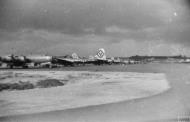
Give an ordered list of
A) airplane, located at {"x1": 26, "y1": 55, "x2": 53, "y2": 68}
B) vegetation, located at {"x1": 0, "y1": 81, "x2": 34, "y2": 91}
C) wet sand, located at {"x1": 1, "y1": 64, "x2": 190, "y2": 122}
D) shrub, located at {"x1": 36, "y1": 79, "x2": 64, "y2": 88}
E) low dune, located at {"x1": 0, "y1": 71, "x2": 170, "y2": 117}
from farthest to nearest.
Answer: airplane, located at {"x1": 26, "y1": 55, "x2": 53, "y2": 68} < shrub, located at {"x1": 36, "y1": 79, "x2": 64, "y2": 88} < vegetation, located at {"x1": 0, "y1": 81, "x2": 34, "y2": 91} < low dune, located at {"x1": 0, "y1": 71, "x2": 170, "y2": 117} < wet sand, located at {"x1": 1, "y1": 64, "x2": 190, "y2": 122}

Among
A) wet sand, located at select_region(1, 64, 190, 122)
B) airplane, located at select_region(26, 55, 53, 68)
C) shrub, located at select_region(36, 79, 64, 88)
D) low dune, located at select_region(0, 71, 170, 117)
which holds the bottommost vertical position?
wet sand, located at select_region(1, 64, 190, 122)

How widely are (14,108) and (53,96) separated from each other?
549 millimetres

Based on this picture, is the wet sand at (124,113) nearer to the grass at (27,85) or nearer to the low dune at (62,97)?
the low dune at (62,97)

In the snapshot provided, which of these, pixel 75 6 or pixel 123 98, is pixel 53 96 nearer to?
pixel 123 98

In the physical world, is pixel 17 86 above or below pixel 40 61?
below

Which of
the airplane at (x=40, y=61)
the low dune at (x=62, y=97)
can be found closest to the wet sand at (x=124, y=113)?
the low dune at (x=62, y=97)

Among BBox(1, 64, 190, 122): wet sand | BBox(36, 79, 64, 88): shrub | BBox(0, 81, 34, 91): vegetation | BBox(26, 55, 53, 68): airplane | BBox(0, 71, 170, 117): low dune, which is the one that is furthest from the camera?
BBox(26, 55, 53, 68): airplane

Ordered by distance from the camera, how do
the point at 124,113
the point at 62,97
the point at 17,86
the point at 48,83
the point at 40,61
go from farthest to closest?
1. the point at 40,61
2. the point at 48,83
3. the point at 17,86
4. the point at 62,97
5. the point at 124,113

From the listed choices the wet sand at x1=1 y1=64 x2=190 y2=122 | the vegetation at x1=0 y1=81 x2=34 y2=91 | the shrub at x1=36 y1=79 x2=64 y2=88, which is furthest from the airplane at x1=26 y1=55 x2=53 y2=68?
the wet sand at x1=1 y1=64 x2=190 y2=122

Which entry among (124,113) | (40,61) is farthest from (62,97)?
(40,61)

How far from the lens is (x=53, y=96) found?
289cm

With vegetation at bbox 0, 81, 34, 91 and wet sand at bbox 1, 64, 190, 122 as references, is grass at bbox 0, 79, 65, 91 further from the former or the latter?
wet sand at bbox 1, 64, 190, 122

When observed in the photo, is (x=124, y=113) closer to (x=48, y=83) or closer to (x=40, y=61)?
(x=48, y=83)

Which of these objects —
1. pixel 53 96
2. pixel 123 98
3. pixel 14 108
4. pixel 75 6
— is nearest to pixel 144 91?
pixel 123 98
